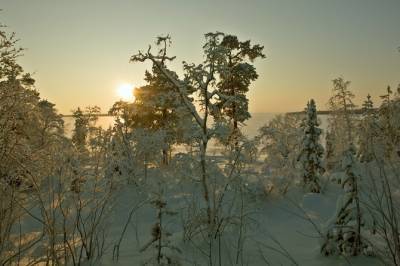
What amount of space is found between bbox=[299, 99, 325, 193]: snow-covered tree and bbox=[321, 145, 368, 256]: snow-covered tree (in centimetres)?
1222

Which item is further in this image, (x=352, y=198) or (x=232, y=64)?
(x=232, y=64)

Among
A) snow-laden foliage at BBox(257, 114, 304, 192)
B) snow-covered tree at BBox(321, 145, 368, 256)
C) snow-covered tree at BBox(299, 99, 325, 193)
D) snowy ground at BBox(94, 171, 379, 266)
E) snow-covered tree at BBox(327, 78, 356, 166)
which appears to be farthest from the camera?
snow-covered tree at BBox(327, 78, 356, 166)

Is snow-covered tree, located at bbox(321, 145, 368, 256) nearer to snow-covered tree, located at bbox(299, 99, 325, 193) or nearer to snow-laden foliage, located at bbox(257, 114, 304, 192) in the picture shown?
snow-laden foliage, located at bbox(257, 114, 304, 192)

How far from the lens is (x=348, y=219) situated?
31.0ft

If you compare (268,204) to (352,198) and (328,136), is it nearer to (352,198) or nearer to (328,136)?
(352,198)

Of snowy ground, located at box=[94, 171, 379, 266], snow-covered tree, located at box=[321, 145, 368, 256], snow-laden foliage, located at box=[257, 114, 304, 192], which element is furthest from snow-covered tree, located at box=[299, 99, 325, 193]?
snow-covered tree, located at box=[321, 145, 368, 256]

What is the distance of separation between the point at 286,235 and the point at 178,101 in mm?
6438

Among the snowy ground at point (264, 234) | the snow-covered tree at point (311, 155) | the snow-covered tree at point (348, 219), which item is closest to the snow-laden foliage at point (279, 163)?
the snow-covered tree at point (311, 155)

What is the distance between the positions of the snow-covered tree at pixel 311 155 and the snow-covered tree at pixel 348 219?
12216 mm

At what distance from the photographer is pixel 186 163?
12188mm

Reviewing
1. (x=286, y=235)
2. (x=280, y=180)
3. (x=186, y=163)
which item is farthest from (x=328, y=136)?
(x=186, y=163)

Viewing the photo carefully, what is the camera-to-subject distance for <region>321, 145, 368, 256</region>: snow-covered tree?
9.27 metres

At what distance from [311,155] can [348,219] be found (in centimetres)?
1285

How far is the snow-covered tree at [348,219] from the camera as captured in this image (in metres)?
9.27
